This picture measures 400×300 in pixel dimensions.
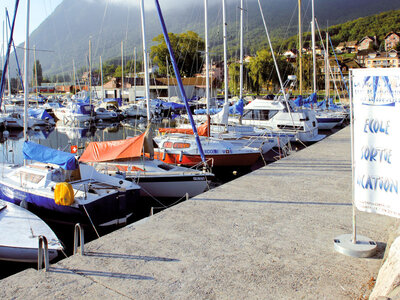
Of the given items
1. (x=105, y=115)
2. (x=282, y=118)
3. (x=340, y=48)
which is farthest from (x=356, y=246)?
(x=340, y=48)

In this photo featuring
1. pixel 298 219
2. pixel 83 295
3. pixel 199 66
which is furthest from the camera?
pixel 199 66

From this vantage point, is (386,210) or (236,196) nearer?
(386,210)

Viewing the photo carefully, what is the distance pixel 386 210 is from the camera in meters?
4.93

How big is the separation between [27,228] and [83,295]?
595 centimetres

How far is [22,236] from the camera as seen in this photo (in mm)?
9172

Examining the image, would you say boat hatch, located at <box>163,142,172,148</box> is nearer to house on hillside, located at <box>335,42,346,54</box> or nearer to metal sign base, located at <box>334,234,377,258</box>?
metal sign base, located at <box>334,234,377,258</box>

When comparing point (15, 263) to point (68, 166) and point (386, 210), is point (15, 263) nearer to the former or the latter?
point (68, 166)

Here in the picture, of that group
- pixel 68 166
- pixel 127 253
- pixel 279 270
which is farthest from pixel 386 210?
pixel 68 166

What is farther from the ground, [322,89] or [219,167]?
[322,89]

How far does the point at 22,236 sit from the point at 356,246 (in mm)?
7471

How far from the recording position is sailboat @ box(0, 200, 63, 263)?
8742 mm

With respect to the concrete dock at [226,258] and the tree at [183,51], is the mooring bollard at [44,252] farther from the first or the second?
the tree at [183,51]

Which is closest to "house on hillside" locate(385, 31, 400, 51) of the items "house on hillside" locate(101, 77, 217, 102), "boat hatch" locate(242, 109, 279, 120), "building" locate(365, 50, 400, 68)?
"building" locate(365, 50, 400, 68)

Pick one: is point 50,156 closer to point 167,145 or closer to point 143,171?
point 143,171
